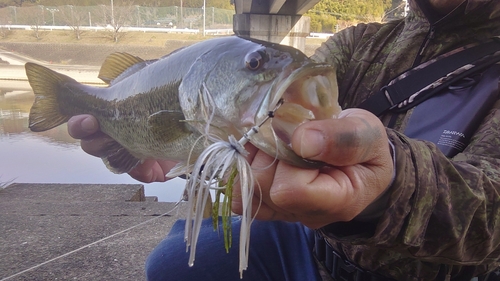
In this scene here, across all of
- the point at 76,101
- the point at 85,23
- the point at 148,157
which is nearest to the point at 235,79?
the point at 148,157

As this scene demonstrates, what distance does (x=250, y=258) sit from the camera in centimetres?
186

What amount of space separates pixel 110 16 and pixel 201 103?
25.9m

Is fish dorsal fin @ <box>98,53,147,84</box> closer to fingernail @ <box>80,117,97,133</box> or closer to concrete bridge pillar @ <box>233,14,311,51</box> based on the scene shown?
fingernail @ <box>80,117,97,133</box>

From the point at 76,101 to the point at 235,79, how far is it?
1.37 meters

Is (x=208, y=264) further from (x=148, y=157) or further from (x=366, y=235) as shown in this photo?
(x=366, y=235)

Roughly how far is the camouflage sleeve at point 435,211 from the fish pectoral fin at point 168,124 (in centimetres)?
68

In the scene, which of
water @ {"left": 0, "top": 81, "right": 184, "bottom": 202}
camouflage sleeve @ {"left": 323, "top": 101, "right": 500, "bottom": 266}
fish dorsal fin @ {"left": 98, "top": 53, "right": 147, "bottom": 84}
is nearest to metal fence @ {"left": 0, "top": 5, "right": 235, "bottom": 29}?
water @ {"left": 0, "top": 81, "right": 184, "bottom": 202}

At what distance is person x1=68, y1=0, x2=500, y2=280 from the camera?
0.86 metres

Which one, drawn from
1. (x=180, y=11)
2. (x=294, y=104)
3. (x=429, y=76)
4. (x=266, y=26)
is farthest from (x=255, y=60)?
(x=180, y=11)

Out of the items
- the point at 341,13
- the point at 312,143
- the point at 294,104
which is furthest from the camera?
the point at 341,13

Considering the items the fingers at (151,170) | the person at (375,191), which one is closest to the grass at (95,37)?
the fingers at (151,170)

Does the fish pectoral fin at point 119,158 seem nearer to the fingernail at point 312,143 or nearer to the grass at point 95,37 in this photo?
the fingernail at point 312,143

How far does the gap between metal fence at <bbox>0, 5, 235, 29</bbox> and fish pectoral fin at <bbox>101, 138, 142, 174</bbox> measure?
14.5m

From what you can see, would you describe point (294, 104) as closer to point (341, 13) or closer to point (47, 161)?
point (47, 161)
